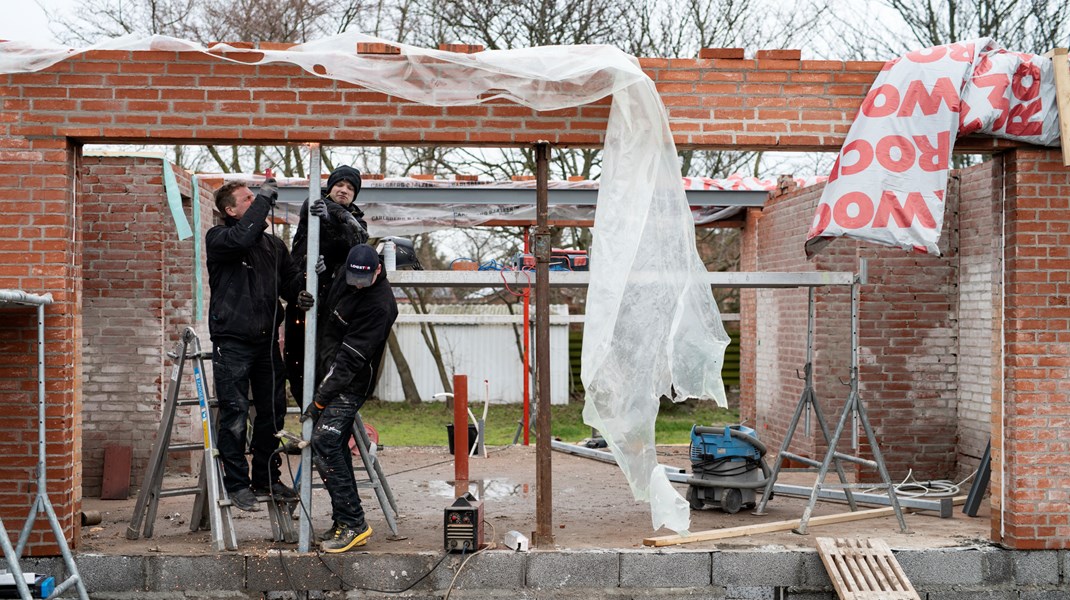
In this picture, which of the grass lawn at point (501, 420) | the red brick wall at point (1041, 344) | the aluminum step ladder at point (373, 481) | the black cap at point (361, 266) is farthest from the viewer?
the grass lawn at point (501, 420)

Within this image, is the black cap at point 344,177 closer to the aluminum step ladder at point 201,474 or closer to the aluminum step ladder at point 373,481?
the aluminum step ladder at point 201,474

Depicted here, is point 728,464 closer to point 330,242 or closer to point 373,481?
point 373,481

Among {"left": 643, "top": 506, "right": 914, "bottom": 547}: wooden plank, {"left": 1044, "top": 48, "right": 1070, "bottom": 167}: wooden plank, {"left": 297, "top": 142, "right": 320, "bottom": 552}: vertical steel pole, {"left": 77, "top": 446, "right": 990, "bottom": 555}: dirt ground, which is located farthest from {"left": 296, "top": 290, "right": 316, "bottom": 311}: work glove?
{"left": 1044, "top": 48, "right": 1070, "bottom": 167}: wooden plank

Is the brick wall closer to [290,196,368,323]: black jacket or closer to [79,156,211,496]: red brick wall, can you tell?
[290,196,368,323]: black jacket

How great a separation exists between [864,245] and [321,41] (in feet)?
18.3

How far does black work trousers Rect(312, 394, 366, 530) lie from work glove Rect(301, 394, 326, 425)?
29 mm

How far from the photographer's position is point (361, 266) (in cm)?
561

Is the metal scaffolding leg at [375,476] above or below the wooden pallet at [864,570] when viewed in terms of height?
above

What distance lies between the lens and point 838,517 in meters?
6.71

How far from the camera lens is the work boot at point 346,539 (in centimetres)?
572

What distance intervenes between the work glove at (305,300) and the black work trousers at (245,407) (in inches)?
27.5

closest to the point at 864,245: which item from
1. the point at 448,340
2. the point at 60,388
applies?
the point at 60,388

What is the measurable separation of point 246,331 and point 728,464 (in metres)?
3.71

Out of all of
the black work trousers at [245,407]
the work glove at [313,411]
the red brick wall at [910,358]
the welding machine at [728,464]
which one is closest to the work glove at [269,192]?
the black work trousers at [245,407]
